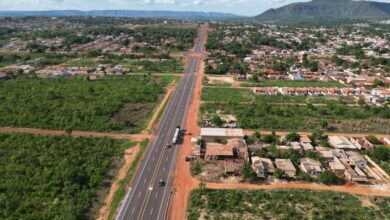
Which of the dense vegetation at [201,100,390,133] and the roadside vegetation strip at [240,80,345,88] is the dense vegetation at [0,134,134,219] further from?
the roadside vegetation strip at [240,80,345,88]

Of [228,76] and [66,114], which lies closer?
[66,114]

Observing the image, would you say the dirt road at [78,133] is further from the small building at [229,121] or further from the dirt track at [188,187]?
the small building at [229,121]

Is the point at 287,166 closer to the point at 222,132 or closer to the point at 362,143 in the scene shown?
the point at 222,132

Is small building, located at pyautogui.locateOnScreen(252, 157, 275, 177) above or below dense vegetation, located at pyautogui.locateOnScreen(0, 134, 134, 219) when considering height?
above

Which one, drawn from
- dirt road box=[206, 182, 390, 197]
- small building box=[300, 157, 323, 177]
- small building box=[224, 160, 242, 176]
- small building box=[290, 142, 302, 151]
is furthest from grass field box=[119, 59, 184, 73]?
dirt road box=[206, 182, 390, 197]

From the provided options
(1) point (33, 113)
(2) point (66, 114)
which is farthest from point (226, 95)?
(1) point (33, 113)

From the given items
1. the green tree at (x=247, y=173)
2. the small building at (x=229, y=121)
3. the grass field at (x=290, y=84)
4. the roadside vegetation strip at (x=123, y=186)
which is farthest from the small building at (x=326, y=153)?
the grass field at (x=290, y=84)

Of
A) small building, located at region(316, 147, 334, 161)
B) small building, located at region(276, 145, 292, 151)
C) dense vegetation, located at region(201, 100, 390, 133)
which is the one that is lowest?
small building, located at region(276, 145, 292, 151)

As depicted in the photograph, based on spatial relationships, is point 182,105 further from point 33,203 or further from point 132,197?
point 33,203
